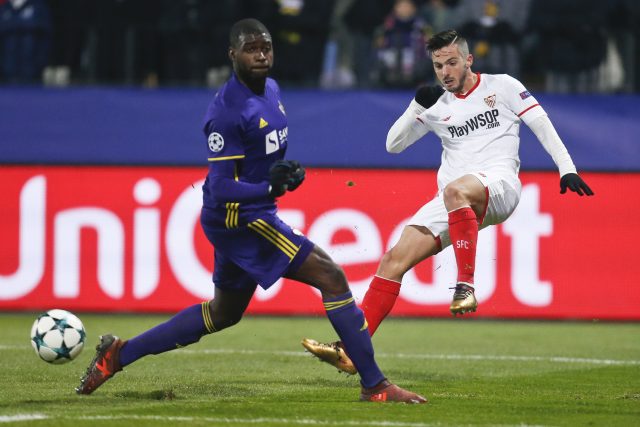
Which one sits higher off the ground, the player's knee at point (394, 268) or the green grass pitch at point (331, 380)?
the player's knee at point (394, 268)

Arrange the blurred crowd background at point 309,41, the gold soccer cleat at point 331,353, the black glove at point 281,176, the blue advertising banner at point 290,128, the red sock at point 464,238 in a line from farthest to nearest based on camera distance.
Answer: the blurred crowd background at point 309,41 → the blue advertising banner at point 290,128 → the red sock at point 464,238 → the gold soccer cleat at point 331,353 → the black glove at point 281,176

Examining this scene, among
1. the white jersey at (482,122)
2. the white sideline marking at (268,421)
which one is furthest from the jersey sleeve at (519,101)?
the white sideline marking at (268,421)

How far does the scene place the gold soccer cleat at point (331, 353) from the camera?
7.38m

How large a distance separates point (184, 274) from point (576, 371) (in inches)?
199

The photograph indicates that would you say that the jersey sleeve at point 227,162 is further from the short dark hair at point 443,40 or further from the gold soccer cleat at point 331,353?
the short dark hair at point 443,40

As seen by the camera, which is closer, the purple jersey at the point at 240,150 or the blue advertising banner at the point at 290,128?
the purple jersey at the point at 240,150

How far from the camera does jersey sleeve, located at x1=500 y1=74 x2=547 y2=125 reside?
822 centimetres

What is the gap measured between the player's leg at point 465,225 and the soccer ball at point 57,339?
2362 mm

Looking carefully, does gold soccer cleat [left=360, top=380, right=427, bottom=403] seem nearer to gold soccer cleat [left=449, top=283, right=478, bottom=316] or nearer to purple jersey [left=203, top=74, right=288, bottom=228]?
gold soccer cleat [left=449, top=283, right=478, bottom=316]

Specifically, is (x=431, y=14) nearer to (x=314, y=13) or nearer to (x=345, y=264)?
(x=314, y=13)

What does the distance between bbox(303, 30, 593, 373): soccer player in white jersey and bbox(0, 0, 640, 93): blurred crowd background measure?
5072 millimetres

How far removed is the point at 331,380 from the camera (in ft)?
27.3

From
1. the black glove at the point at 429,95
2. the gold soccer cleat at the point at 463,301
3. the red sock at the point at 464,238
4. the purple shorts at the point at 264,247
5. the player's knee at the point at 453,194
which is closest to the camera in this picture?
the purple shorts at the point at 264,247

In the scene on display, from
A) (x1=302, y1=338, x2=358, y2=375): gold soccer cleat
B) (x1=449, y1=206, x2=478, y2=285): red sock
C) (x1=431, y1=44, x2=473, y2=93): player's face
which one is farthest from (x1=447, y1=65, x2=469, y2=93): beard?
(x1=302, y1=338, x2=358, y2=375): gold soccer cleat
